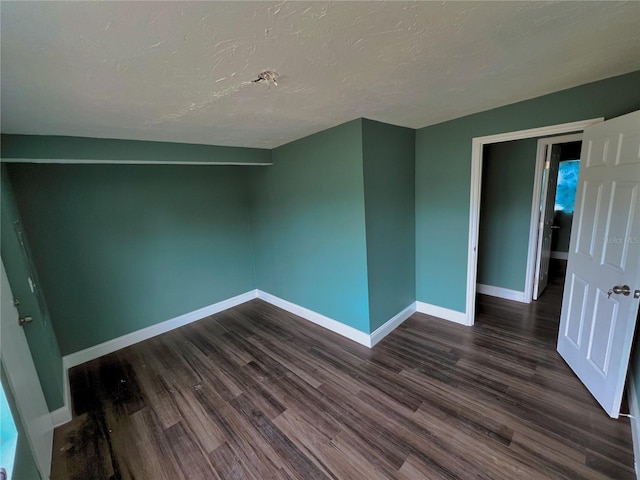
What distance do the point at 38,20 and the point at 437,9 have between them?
1.36m

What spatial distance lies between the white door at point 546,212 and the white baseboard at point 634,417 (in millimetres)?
1813

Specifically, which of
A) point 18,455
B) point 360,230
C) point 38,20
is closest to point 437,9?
point 38,20

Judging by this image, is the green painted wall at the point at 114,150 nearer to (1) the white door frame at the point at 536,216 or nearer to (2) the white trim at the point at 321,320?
(2) the white trim at the point at 321,320

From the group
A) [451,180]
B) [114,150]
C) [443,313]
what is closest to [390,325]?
[443,313]

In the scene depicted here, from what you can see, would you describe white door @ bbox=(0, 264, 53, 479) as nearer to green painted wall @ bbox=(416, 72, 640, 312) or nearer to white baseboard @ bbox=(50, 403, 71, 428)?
white baseboard @ bbox=(50, 403, 71, 428)

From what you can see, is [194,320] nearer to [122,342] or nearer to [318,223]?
[122,342]

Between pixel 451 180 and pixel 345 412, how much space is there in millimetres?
2530

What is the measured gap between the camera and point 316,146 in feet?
9.39

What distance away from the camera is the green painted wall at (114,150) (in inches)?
81.0

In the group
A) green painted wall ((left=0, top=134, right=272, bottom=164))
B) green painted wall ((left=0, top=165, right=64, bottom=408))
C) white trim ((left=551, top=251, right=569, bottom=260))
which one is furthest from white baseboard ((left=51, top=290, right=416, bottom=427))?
white trim ((left=551, top=251, right=569, bottom=260))

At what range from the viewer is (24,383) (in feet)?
4.97

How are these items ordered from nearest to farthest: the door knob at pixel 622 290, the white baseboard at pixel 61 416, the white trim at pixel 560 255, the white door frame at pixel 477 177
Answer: the door knob at pixel 622 290
the white baseboard at pixel 61 416
the white door frame at pixel 477 177
the white trim at pixel 560 255

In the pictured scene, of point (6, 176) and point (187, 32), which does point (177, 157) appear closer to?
point (6, 176)

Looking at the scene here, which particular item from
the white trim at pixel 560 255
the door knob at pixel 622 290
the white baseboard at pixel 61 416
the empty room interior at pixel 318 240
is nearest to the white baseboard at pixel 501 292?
the empty room interior at pixel 318 240
